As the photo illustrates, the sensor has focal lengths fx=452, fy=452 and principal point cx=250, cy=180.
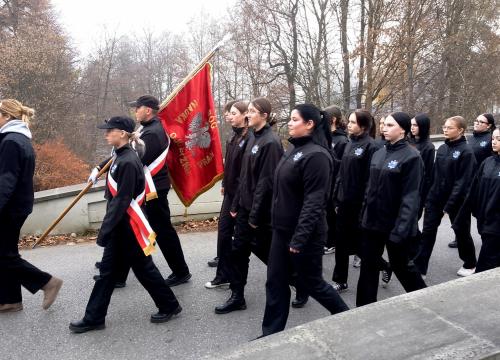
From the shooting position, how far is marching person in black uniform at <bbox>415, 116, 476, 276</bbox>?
15.9 feet

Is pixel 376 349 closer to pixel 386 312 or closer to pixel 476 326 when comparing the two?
pixel 386 312

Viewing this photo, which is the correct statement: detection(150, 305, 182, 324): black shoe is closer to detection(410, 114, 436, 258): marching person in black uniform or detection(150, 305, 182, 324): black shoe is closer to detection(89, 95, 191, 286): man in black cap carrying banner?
detection(89, 95, 191, 286): man in black cap carrying banner

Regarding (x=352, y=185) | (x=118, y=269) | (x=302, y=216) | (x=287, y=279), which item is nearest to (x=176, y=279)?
(x=118, y=269)

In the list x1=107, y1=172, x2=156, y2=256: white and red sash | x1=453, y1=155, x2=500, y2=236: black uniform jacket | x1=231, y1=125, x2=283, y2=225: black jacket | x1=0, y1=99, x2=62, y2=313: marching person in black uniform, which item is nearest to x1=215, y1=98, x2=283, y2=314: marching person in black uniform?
x1=231, y1=125, x2=283, y2=225: black jacket

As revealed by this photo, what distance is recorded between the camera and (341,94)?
59.3ft

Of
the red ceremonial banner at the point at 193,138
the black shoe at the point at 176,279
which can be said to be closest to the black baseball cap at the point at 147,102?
the red ceremonial banner at the point at 193,138

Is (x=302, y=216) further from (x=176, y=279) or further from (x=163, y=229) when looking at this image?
(x=176, y=279)

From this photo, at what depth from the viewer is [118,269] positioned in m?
3.81

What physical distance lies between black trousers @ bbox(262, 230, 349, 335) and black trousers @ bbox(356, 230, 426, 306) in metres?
0.58

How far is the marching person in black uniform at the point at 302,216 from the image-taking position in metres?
3.10

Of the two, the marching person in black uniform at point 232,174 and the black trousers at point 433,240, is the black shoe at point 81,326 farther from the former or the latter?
the black trousers at point 433,240

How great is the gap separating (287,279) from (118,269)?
1455 mm

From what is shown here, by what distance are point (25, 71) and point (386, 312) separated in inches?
612

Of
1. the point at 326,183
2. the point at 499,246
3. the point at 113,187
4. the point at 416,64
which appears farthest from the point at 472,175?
the point at 416,64
